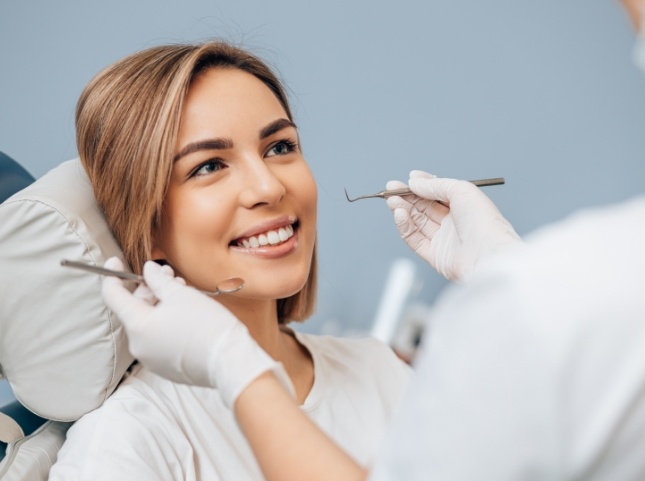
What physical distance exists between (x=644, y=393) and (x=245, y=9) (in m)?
1.68

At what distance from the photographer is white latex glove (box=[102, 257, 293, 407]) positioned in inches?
34.9

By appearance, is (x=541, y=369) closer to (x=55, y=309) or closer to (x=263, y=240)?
(x=263, y=240)

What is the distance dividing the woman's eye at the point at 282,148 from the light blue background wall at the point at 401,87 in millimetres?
514

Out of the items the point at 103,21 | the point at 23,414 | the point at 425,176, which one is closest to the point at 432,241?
the point at 425,176

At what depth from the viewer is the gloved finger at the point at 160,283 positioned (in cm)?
103

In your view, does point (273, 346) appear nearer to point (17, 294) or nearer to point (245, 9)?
point (17, 294)

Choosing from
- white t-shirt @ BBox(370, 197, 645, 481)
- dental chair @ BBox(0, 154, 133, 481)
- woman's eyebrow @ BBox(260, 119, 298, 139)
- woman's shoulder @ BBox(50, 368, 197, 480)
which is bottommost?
woman's shoulder @ BBox(50, 368, 197, 480)

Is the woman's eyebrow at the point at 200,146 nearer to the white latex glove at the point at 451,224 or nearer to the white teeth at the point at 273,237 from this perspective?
the white teeth at the point at 273,237

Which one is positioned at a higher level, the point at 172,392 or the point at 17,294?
the point at 17,294

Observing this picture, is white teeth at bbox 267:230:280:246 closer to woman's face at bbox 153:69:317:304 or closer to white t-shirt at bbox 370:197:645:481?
woman's face at bbox 153:69:317:304

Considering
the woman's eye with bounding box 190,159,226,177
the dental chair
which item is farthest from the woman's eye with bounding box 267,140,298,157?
the dental chair

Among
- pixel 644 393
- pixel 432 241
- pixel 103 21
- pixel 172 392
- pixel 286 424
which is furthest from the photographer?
pixel 103 21

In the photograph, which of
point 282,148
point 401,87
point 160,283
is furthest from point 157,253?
point 401,87

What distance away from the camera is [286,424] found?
0.82 m
